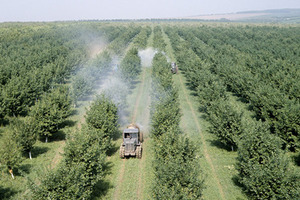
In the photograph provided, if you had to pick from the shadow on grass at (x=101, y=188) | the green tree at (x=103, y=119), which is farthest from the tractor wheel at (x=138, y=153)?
the shadow on grass at (x=101, y=188)

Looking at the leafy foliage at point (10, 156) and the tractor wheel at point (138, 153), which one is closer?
the leafy foliage at point (10, 156)

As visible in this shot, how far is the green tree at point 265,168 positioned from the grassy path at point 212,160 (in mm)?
2014

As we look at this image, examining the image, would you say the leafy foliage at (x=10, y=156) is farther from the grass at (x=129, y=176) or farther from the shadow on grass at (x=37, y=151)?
the grass at (x=129, y=176)

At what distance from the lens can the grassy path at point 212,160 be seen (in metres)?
22.1

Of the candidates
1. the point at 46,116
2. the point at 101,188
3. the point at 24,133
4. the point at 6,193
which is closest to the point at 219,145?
the point at 101,188

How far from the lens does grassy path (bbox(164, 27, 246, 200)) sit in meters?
22.1

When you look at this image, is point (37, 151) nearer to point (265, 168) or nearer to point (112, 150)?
point (112, 150)

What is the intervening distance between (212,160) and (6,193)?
21355 millimetres

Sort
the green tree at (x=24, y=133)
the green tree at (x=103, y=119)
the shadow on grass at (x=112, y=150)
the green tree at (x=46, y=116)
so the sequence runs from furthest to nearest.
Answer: the green tree at (x=46, y=116) → the shadow on grass at (x=112, y=150) → the green tree at (x=103, y=119) → the green tree at (x=24, y=133)

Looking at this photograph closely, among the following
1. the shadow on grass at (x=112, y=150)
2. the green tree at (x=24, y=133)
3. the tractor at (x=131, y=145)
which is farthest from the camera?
the shadow on grass at (x=112, y=150)

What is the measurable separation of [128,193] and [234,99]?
113ft

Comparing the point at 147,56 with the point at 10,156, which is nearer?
the point at 10,156

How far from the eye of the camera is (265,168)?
18.0 metres

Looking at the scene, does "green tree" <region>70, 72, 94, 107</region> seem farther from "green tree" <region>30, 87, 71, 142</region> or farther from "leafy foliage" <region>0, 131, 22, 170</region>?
"leafy foliage" <region>0, 131, 22, 170</region>
